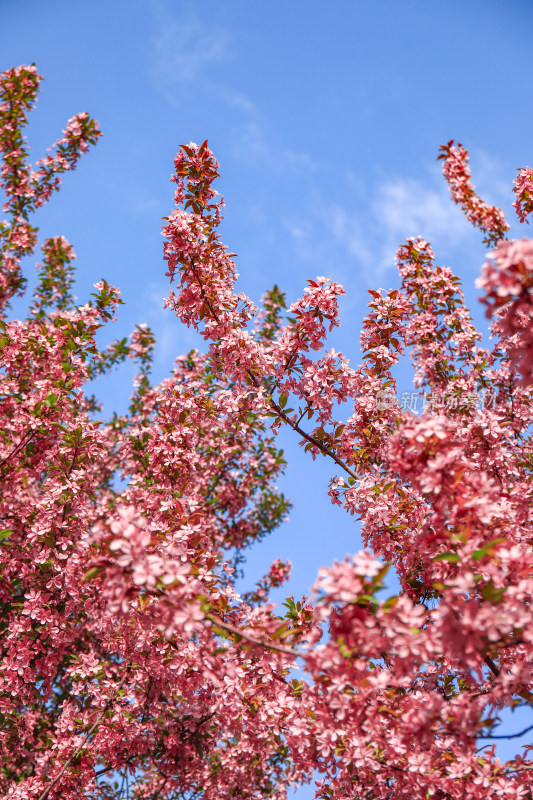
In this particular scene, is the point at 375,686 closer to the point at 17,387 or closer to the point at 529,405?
the point at 529,405

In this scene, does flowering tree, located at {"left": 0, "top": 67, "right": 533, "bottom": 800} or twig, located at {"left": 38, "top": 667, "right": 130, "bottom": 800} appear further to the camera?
twig, located at {"left": 38, "top": 667, "right": 130, "bottom": 800}

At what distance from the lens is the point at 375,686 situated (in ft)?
8.37

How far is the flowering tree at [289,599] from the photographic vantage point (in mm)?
2533

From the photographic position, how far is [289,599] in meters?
4.15

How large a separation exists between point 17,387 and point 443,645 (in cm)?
613

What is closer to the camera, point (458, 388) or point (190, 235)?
point (190, 235)

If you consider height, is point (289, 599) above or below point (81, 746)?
above

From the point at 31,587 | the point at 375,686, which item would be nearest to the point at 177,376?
the point at 31,587

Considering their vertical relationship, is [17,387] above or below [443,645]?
above

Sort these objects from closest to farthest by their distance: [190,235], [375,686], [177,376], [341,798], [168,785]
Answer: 1. [375,686]
2. [341,798]
3. [190,235]
4. [168,785]
5. [177,376]

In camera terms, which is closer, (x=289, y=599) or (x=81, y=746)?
(x=289, y=599)

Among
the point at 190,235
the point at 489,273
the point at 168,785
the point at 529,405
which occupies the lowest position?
the point at 168,785

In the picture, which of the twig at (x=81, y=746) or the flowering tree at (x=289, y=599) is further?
the twig at (x=81, y=746)

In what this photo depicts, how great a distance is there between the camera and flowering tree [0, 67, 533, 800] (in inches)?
99.7
